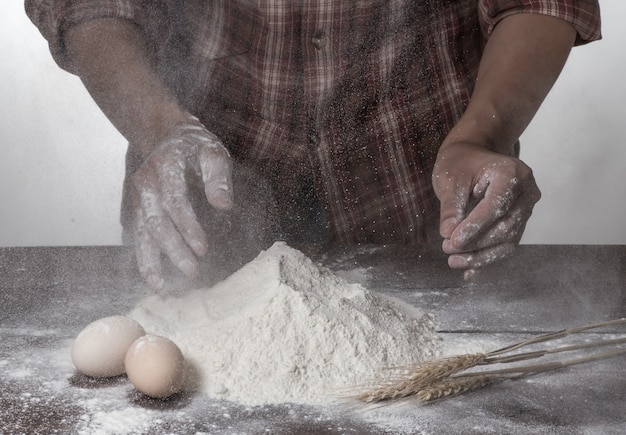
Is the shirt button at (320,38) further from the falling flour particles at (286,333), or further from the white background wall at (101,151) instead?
the white background wall at (101,151)

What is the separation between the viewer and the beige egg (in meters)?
0.94

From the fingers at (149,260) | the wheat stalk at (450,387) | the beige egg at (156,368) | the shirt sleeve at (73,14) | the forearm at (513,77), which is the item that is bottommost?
the wheat stalk at (450,387)

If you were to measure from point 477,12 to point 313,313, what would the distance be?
2.86 feet

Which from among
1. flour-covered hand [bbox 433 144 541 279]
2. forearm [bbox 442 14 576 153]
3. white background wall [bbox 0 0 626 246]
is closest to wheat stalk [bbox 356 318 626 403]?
flour-covered hand [bbox 433 144 541 279]

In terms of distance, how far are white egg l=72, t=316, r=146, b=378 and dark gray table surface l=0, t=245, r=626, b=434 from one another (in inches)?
0.7

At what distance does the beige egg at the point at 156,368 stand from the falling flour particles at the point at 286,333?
5 cm

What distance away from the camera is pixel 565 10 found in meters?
1.53

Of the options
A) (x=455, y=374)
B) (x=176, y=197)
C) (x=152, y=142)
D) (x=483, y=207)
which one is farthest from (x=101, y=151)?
(x=455, y=374)

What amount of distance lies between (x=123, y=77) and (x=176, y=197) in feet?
1.13

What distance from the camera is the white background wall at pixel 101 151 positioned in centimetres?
214

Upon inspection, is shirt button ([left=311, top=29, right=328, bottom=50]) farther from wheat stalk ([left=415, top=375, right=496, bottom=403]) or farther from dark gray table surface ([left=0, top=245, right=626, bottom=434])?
wheat stalk ([left=415, top=375, right=496, bottom=403])

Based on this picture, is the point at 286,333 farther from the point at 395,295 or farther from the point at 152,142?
the point at 152,142

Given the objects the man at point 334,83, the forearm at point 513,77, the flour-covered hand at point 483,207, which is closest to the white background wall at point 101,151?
the man at point 334,83

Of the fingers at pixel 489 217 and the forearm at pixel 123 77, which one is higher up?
the forearm at pixel 123 77
